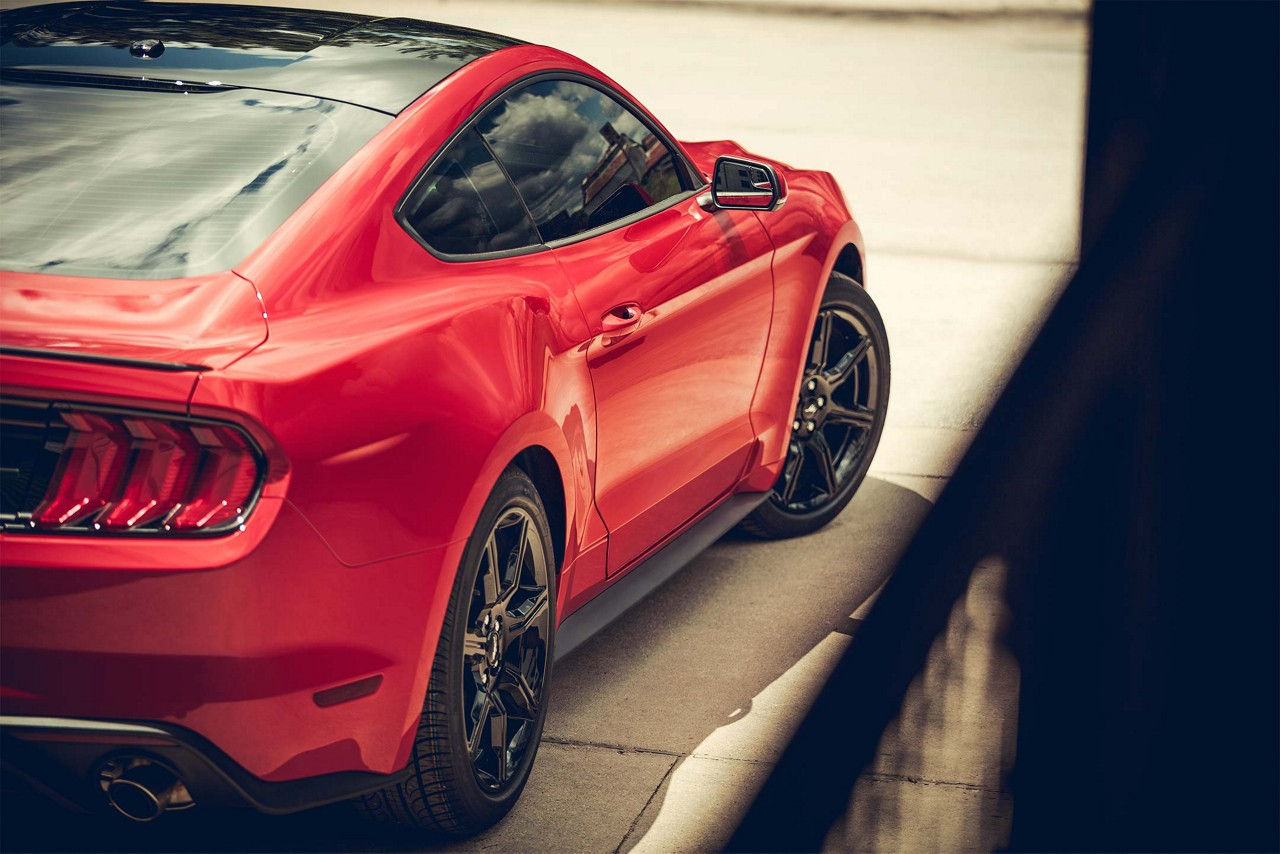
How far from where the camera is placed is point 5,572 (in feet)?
8.89

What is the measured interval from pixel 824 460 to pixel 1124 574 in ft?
3.30

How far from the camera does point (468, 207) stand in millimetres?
3641

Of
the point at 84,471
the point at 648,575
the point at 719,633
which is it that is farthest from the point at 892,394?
the point at 84,471

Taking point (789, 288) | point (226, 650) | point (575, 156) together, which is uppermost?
point (575, 156)

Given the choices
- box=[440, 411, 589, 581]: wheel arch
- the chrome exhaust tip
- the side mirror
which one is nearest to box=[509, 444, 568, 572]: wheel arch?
box=[440, 411, 589, 581]: wheel arch

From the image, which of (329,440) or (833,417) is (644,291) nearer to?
(329,440)

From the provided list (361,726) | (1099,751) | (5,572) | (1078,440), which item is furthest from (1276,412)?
(5,572)

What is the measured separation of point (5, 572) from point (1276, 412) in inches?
179

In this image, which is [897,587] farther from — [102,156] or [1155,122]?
[1155,122]

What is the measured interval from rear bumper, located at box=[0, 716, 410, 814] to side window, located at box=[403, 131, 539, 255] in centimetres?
115

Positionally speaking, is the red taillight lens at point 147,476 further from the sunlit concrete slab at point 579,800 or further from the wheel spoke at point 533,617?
the sunlit concrete slab at point 579,800

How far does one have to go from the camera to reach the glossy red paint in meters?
2.74

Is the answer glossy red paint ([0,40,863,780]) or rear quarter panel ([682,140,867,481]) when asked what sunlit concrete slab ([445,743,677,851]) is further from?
rear quarter panel ([682,140,867,481])

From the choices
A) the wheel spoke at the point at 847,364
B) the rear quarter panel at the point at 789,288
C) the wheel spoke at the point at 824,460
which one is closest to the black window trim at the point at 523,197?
the rear quarter panel at the point at 789,288
